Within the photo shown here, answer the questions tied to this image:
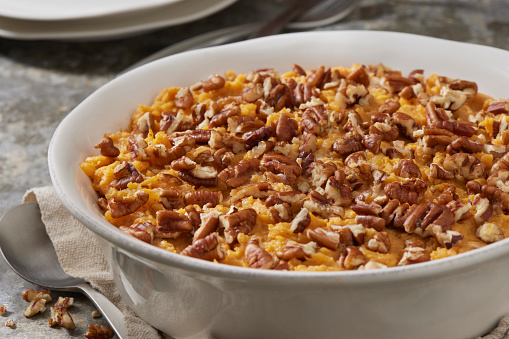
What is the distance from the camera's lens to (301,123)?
6.51 ft

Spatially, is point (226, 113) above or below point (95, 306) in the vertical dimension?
above

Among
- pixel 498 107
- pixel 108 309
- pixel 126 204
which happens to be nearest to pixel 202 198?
pixel 126 204

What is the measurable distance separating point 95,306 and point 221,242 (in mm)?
522

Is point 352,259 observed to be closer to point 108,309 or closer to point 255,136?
point 255,136

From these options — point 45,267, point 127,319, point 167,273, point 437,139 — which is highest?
point 437,139

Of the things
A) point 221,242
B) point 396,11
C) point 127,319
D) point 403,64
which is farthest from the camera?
point 396,11

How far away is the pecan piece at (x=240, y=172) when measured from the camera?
177 centimetres

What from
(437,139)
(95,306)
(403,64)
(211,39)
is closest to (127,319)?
(95,306)

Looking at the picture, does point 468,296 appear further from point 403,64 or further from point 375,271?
point 403,64

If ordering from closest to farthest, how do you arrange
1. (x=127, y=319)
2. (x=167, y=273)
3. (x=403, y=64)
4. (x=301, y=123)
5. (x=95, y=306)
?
(x=167, y=273) < (x=127, y=319) < (x=95, y=306) < (x=301, y=123) < (x=403, y=64)

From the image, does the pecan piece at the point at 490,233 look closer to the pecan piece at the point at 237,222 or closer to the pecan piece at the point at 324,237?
the pecan piece at the point at 324,237

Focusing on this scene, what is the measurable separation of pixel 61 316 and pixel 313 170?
798 millimetres

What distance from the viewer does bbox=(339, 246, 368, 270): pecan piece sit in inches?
58.2

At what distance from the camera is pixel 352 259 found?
4.85 ft
